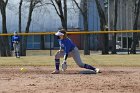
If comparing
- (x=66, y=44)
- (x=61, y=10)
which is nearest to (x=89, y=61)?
(x=66, y=44)

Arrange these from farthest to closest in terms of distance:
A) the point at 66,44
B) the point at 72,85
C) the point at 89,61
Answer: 1. the point at 89,61
2. the point at 66,44
3. the point at 72,85

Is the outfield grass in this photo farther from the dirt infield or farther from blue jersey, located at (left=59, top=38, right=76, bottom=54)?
the dirt infield

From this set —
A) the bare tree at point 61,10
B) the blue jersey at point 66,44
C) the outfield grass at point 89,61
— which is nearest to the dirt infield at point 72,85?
the blue jersey at point 66,44

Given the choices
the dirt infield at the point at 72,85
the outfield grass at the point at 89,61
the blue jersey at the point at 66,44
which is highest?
the blue jersey at the point at 66,44

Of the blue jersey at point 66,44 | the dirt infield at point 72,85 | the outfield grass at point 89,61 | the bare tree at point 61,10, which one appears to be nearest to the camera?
the dirt infield at point 72,85

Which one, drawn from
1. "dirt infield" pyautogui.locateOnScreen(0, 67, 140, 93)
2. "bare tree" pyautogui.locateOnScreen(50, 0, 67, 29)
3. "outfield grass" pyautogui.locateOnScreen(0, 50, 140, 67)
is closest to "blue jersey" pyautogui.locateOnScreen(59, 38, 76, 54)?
"dirt infield" pyautogui.locateOnScreen(0, 67, 140, 93)

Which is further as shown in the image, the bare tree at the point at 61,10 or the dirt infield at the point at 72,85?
the bare tree at the point at 61,10

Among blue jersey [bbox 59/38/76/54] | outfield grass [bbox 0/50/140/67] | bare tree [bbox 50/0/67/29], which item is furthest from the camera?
bare tree [bbox 50/0/67/29]

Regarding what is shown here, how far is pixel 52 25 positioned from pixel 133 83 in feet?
155

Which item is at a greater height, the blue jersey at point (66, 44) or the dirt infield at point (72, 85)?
the blue jersey at point (66, 44)

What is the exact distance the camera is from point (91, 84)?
11.3 meters

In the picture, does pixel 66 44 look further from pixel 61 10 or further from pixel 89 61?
pixel 61 10

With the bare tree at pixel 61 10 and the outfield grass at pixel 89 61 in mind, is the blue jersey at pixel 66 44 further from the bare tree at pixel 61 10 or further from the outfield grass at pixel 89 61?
the bare tree at pixel 61 10

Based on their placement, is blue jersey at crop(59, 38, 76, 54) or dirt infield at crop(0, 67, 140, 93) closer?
dirt infield at crop(0, 67, 140, 93)
